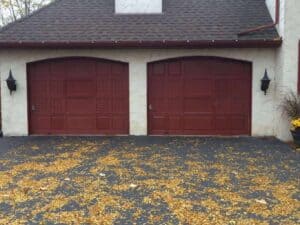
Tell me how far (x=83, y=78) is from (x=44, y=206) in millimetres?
6603

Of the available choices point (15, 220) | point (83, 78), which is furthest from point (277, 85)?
point (15, 220)

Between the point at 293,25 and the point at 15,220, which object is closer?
the point at 15,220

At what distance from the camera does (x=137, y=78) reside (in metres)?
11.1

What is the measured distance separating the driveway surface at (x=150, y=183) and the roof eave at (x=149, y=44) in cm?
262

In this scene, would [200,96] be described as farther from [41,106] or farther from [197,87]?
[41,106]

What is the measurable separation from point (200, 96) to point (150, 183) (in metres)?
5.33

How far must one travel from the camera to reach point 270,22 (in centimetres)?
1118

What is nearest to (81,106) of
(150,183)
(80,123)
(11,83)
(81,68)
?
(80,123)

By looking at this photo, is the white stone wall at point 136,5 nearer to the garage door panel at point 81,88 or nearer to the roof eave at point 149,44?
the roof eave at point 149,44

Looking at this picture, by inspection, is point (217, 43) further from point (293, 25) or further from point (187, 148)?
point (187, 148)

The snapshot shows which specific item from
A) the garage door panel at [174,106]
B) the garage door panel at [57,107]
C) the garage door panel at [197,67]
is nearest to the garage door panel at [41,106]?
the garage door panel at [57,107]

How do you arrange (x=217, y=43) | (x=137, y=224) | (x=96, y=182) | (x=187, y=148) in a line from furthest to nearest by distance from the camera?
1. (x=217, y=43)
2. (x=187, y=148)
3. (x=96, y=182)
4. (x=137, y=224)

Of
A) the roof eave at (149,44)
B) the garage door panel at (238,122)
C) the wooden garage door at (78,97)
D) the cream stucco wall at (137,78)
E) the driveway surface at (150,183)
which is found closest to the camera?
the driveway surface at (150,183)

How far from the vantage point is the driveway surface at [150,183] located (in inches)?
187
